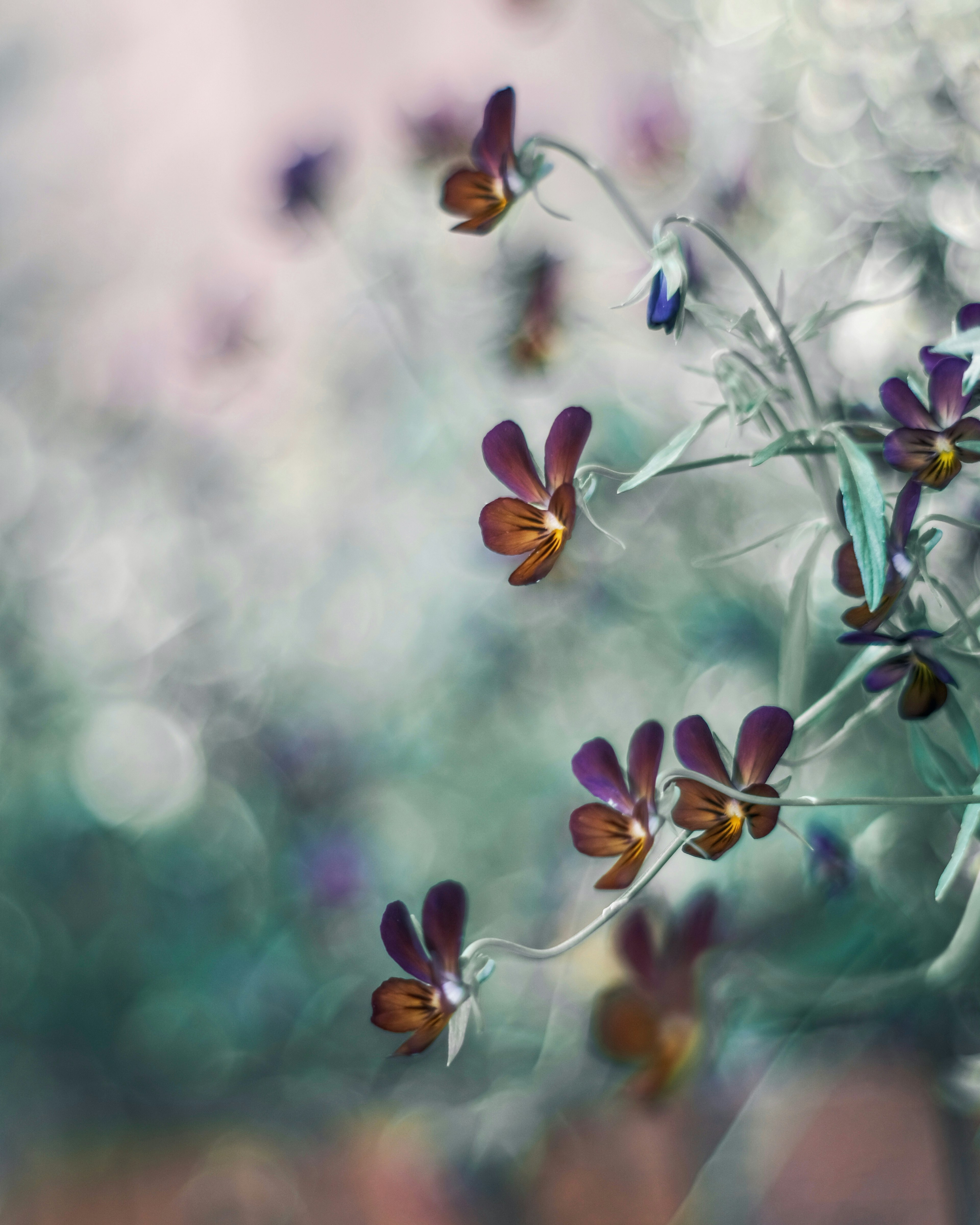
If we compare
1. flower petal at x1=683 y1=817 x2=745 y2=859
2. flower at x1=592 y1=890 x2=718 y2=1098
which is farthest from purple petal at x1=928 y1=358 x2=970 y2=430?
flower at x1=592 y1=890 x2=718 y2=1098

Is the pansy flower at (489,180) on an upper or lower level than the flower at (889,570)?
upper

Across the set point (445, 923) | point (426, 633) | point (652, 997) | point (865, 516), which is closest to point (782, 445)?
point (865, 516)

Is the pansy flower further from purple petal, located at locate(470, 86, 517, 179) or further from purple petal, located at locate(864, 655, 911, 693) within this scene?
purple petal, located at locate(864, 655, 911, 693)

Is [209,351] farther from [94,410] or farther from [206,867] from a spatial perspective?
[206,867]

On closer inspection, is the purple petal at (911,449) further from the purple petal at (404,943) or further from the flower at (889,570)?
the purple petal at (404,943)

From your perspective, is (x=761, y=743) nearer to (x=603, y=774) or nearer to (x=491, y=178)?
(x=603, y=774)

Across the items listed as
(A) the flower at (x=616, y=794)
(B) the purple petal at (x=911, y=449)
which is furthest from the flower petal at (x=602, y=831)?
(B) the purple petal at (x=911, y=449)
